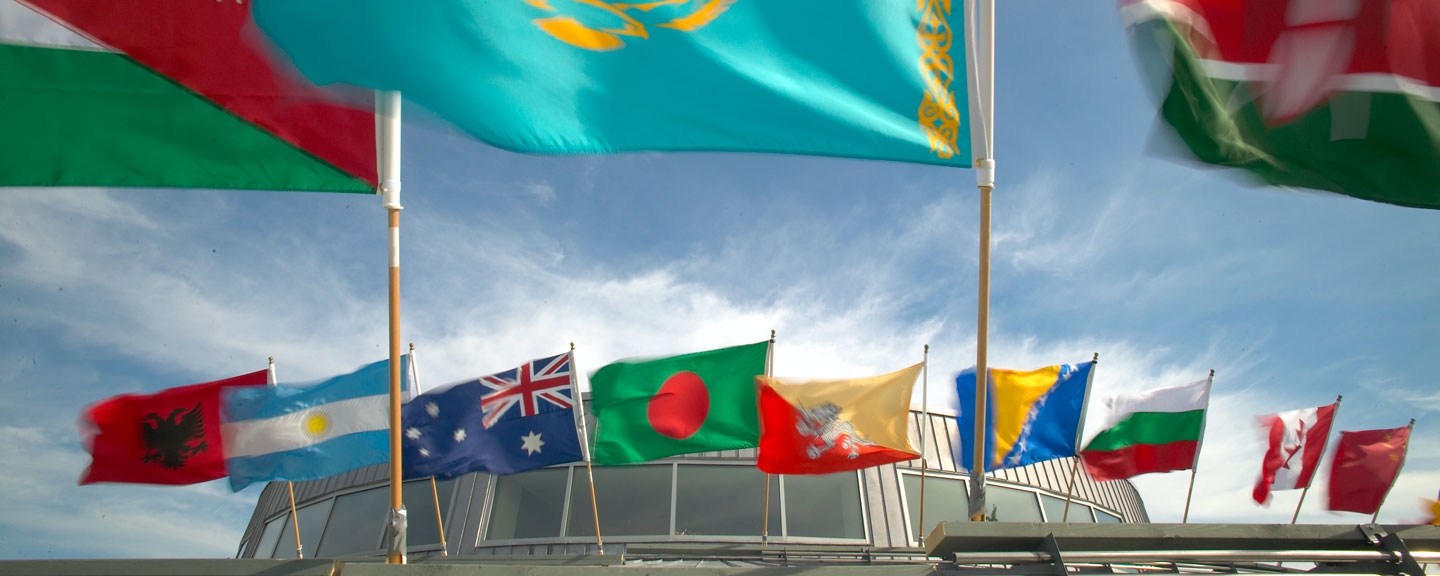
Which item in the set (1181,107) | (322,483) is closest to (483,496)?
(322,483)

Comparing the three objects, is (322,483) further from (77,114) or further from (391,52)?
(391,52)

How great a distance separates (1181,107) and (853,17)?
2.25m

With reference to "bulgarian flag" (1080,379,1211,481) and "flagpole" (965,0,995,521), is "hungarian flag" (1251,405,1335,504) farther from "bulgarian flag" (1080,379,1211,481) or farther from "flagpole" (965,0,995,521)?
"flagpole" (965,0,995,521)

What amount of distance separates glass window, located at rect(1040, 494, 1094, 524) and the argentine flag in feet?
35.3

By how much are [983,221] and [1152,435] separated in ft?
29.9

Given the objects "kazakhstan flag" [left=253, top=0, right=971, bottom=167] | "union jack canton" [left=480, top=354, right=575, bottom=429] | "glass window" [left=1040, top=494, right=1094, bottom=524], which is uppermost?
"kazakhstan flag" [left=253, top=0, right=971, bottom=167]

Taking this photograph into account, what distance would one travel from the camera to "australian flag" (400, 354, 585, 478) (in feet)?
A: 39.3

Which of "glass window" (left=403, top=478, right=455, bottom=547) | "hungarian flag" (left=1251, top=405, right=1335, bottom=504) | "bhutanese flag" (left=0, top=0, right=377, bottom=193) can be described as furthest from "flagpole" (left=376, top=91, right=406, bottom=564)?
"hungarian flag" (left=1251, top=405, right=1335, bottom=504)

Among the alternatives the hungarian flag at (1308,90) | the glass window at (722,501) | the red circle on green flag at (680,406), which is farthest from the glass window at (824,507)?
the hungarian flag at (1308,90)

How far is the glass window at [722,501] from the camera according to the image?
13969 millimetres

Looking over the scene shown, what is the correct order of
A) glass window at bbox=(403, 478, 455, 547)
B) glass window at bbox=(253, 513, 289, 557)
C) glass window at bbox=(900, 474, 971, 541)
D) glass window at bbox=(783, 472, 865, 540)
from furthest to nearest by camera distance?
glass window at bbox=(253, 513, 289, 557), glass window at bbox=(403, 478, 455, 547), glass window at bbox=(900, 474, 971, 541), glass window at bbox=(783, 472, 865, 540)

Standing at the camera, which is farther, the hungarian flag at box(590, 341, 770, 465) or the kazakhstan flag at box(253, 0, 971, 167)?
the hungarian flag at box(590, 341, 770, 465)

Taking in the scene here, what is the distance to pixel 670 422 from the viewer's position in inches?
472

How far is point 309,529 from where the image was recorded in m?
16.3
